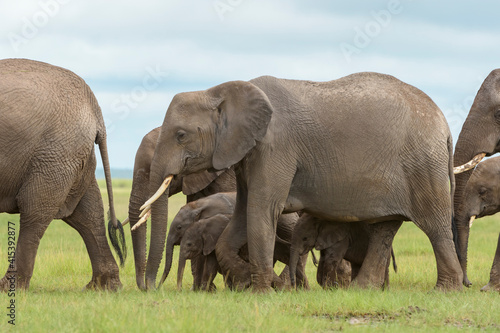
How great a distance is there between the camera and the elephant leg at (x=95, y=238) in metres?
9.68

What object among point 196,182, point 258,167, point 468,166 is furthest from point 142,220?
point 468,166

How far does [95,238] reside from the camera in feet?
31.8

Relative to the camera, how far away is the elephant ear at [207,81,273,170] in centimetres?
852

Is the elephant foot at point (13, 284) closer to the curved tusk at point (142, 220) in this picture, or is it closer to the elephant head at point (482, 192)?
the curved tusk at point (142, 220)

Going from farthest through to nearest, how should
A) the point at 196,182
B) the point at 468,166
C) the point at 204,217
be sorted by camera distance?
1. the point at 196,182
2. the point at 468,166
3. the point at 204,217

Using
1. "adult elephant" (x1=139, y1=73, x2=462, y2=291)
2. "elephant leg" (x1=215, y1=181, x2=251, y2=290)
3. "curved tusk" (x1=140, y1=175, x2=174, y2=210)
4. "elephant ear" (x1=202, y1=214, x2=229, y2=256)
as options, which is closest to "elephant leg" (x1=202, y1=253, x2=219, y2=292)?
"elephant ear" (x1=202, y1=214, x2=229, y2=256)

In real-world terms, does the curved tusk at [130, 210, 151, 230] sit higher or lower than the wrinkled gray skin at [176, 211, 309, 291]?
higher

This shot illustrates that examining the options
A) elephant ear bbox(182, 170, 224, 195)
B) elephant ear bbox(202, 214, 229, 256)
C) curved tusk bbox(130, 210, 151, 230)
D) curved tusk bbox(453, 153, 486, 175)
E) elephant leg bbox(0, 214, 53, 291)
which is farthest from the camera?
elephant ear bbox(182, 170, 224, 195)

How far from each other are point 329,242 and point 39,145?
3.39 m

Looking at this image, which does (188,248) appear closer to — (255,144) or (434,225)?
(255,144)

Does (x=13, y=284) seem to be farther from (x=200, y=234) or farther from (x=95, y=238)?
(x=200, y=234)

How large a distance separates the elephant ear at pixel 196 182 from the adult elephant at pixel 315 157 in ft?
7.49

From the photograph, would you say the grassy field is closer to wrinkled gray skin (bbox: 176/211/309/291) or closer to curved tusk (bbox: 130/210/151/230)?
curved tusk (bbox: 130/210/151/230)

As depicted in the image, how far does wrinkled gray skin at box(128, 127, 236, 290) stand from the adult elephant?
1301mm
